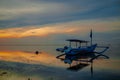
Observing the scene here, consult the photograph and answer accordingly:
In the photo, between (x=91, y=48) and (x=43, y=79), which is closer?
(x=43, y=79)

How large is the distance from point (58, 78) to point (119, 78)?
662 centimetres

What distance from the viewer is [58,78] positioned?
22.1 meters

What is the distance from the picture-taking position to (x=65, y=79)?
21656 millimetres

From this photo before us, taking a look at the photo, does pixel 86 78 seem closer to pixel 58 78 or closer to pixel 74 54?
pixel 58 78

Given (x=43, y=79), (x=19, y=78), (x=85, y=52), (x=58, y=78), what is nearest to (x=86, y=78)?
(x=58, y=78)

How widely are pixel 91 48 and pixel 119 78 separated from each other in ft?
116

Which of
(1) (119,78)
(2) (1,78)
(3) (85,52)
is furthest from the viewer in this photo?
(3) (85,52)

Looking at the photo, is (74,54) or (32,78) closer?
(32,78)

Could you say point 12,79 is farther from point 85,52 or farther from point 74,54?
point 85,52

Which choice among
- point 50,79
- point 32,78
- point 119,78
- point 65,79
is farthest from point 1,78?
point 119,78

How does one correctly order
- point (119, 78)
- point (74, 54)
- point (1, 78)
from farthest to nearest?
point (74, 54)
point (119, 78)
point (1, 78)

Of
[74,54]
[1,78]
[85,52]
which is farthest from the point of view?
[85,52]

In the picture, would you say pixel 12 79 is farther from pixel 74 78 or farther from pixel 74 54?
pixel 74 54

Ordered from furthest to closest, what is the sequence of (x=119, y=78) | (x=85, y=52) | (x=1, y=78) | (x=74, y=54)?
(x=85, y=52), (x=74, y=54), (x=119, y=78), (x=1, y=78)
